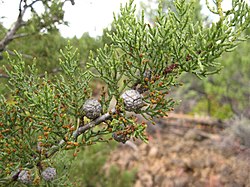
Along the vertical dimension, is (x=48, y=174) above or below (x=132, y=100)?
below

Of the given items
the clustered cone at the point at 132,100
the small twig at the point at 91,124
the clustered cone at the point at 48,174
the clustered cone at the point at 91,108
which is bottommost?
the clustered cone at the point at 48,174

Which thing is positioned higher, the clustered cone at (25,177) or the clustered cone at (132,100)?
the clustered cone at (132,100)

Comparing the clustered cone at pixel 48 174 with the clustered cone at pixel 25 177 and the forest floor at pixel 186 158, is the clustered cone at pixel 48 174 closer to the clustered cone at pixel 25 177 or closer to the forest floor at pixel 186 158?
the clustered cone at pixel 25 177

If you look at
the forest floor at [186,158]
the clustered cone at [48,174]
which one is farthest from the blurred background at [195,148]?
the clustered cone at [48,174]

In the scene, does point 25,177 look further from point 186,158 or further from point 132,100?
point 186,158

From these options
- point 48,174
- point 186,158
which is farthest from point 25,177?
point 186,158
